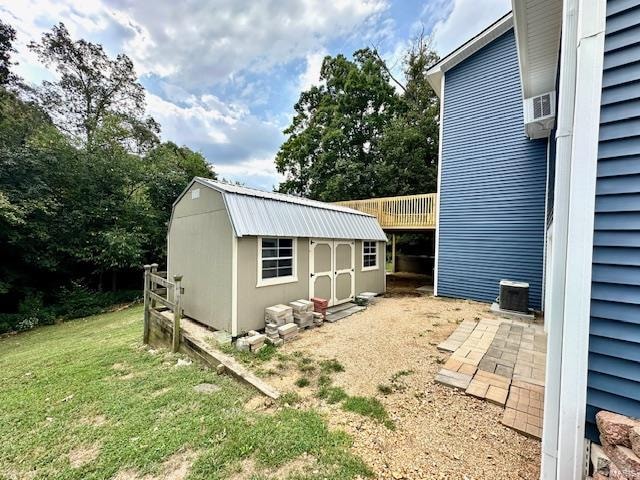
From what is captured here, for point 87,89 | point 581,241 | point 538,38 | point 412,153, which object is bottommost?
point 581,241

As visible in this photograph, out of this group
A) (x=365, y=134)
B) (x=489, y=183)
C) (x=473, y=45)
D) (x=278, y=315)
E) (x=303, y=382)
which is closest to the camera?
(x=303, y=382)

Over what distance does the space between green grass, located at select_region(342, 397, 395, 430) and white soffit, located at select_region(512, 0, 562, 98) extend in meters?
4.95

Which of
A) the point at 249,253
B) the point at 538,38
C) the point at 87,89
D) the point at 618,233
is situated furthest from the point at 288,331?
the point at 87,89

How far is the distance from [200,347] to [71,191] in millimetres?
10244

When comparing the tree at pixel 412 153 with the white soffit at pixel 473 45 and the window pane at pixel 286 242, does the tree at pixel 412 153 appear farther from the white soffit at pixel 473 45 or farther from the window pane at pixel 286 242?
the window pane at pixel 286 242

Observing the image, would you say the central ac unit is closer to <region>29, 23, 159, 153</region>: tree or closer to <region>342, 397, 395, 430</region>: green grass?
<region>342, 397, 395, 430</region>: green grass

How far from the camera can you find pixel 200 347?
4.10 meters

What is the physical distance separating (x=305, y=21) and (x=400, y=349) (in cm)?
1090

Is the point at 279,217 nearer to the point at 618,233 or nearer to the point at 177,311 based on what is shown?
the point at 177,311

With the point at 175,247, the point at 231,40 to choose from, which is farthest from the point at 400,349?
the point at 231,40

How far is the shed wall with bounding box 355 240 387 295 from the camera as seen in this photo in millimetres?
7492

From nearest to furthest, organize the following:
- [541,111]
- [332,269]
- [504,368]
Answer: [504,368], [541,111], [332,269]

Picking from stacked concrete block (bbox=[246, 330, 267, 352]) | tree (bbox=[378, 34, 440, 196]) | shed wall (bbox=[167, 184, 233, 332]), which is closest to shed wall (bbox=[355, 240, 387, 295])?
stacked concrete block (bbox=[246, 330, 267, 352])

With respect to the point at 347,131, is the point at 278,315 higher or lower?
lower
